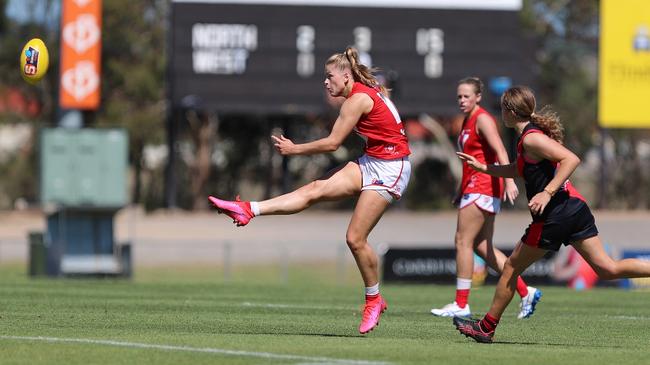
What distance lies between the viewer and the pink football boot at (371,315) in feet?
33.9

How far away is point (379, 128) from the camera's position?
10648 mm

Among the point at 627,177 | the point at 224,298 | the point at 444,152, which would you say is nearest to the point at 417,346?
the point at 224,298

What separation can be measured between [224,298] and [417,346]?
672 centimetres

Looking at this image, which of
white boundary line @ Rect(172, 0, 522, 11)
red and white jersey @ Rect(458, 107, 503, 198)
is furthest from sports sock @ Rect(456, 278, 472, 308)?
white boundary line @ Rect(172, 0, 522, 11)

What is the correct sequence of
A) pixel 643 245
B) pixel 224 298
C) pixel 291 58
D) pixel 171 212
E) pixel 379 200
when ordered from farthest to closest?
1. pixel 171 212
2. pixel 643 245
3. pixel 291 58
4. pixel 224 298
5. pixel 379 200

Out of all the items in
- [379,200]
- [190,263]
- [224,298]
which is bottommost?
[190,263]

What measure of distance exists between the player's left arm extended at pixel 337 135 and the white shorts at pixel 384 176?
0.38m

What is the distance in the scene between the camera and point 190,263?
36.7 meters

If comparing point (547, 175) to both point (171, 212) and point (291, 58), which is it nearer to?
point (291, 58)

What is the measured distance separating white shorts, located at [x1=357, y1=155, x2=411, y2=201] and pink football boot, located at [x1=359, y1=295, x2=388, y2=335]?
2.75 ft

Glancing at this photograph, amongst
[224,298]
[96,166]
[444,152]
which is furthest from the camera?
[444,152]

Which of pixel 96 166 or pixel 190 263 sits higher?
pixel 96 166

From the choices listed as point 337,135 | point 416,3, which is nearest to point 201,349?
point 337,135

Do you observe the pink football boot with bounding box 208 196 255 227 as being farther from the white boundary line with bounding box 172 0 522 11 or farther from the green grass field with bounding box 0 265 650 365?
the white boundary line with bounding box 172 0 522 11
